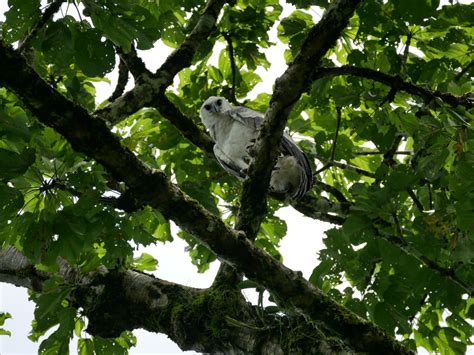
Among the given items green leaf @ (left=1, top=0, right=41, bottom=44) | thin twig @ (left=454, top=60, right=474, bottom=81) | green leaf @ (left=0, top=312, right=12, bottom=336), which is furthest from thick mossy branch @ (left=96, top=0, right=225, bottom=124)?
green leaf @ (left=0, top=312, right=12, bottom=336)

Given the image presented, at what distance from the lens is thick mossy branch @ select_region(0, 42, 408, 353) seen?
9.47 feet

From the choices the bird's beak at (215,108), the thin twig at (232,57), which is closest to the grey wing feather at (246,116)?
the bird's beak at (215,108)

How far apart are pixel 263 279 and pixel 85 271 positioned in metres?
1.44

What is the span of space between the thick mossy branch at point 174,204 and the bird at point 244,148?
5.03 ft

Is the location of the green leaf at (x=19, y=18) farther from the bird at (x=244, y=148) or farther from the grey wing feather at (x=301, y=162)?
the grey wing feather at (x=301, y=162)

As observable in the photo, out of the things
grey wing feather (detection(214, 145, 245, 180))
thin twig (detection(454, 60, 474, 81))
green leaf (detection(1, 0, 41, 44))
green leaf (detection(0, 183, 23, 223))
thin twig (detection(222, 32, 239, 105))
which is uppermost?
thin twig (detection(222, 32, 239, 105))

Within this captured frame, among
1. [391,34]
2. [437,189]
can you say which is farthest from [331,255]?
[391,34]

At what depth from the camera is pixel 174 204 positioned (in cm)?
334

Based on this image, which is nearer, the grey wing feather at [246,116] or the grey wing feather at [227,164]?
the grey wing feather at [227,164]

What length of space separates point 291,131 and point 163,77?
1.42 m

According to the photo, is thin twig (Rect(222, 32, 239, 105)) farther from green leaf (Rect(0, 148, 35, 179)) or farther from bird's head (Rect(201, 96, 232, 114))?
green leaf (Rect(0, 148, 35, 179))

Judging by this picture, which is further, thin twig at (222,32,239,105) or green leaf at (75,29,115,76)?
thin twig at (222,32,239,105)

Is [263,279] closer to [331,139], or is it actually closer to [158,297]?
[158,297]

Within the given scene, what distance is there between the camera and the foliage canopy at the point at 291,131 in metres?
3.25
